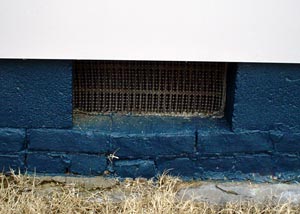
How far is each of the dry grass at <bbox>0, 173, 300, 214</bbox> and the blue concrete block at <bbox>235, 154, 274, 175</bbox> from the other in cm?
23

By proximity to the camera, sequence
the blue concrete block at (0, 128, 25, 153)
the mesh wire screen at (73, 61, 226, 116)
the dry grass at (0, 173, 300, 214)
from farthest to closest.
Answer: the mesh wire screen at (73, 61, 226, 116), the blue concrete block at (0, 128, 25, 153), the dry grass at (0, 173, 300, 214)

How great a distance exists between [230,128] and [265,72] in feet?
1.34

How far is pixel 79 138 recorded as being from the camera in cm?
291

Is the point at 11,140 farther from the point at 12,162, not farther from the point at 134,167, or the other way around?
the point at 134,167

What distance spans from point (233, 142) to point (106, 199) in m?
0.86

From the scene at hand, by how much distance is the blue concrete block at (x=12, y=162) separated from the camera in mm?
2947

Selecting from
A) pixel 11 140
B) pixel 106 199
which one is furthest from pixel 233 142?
pixel 11 140

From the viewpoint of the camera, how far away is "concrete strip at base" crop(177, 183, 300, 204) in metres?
2.93

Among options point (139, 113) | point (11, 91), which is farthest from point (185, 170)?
point (11, 91)

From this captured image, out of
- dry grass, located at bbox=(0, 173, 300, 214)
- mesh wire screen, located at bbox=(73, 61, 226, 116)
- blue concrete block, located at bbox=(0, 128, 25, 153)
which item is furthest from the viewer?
mesh wire screen, located at bbox=(73, 61, 226, 116)

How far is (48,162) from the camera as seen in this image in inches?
117

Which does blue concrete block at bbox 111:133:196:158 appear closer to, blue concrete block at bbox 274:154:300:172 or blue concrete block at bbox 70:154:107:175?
blue concrete block at bbox 70:154:107:175

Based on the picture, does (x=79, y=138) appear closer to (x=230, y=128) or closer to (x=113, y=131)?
(x=113, y=131)

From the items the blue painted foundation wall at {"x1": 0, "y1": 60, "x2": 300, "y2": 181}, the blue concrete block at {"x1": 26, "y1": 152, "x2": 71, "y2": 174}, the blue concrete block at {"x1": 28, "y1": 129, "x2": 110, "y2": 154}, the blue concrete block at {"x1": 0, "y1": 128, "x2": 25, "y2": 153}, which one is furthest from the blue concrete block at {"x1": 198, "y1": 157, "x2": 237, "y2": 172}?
the blue concrete block at {"x1": 0, "y1": 128, "x2": 25, "y2": 153}
